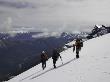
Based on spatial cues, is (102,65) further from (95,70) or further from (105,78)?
(105,78)

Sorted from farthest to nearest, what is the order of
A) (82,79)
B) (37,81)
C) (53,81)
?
(37,81) → (53,81) → (82,79)

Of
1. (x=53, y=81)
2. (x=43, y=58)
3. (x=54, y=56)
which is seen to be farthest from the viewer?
(x=43, y=58)

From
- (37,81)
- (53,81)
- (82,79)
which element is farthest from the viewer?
(37,81)

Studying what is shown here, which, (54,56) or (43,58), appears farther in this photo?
(43,58)

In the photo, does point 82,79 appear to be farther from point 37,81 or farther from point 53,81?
point 37,81

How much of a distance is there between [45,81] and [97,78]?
6.60 m

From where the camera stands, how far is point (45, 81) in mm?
24375

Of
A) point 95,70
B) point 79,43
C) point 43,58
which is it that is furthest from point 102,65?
point 43,58

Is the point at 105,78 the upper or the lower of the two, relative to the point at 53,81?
upper

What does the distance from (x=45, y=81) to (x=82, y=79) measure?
5.47m

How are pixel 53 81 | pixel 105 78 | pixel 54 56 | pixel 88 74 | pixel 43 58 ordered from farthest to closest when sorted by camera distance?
pixel 43 58, pixel 54 56, pixel 53 81, pixel 88 74, pixel 105 78

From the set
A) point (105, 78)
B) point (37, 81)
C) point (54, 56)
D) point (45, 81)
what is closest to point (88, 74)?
point (105, 78)

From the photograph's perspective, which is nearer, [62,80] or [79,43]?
[62,80]

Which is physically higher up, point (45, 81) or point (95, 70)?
point (95, 70)
